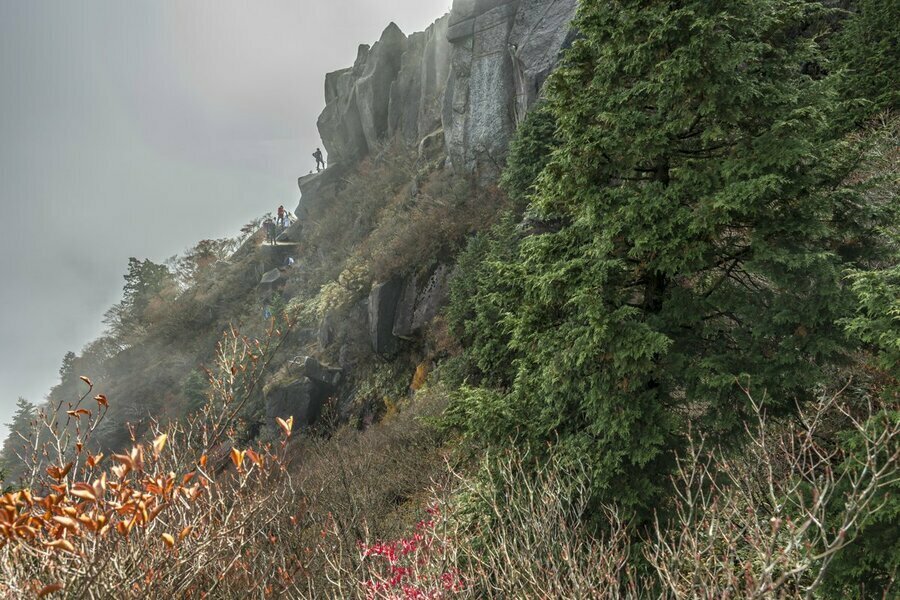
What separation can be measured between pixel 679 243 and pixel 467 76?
1017 inches

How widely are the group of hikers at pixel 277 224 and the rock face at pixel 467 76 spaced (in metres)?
11.1

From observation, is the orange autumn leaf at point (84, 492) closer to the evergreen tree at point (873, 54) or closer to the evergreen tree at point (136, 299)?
the evergreen tree at point (873, 54)

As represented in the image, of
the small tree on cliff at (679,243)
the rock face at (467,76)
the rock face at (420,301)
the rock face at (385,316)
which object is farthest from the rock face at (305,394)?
the small tree on cliff at (679,243)

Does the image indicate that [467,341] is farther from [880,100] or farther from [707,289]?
[880,100]

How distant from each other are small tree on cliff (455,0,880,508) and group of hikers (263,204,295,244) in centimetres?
4135

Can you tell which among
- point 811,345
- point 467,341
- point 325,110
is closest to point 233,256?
point 325,110

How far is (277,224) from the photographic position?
4556cm

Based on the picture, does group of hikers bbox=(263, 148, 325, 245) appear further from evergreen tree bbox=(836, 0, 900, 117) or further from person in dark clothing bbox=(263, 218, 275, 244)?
evergreen tree bbox=(836, 0, 900, 117)

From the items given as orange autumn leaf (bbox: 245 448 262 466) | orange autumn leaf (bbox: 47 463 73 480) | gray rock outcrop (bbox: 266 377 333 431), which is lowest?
gray rock outcrop (bbox: 266 377 333 431)

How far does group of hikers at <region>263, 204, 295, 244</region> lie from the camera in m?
43.2

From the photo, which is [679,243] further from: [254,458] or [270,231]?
[270,231]

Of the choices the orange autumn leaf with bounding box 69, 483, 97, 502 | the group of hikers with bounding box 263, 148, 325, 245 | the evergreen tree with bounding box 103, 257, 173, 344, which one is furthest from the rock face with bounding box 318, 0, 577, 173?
the evergreen tree with bounding box 103, 257, 173, 344

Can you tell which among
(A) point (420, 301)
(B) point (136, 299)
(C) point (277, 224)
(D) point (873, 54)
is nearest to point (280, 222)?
(C) point (277, 224)

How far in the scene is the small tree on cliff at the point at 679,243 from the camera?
5168 millimetres
